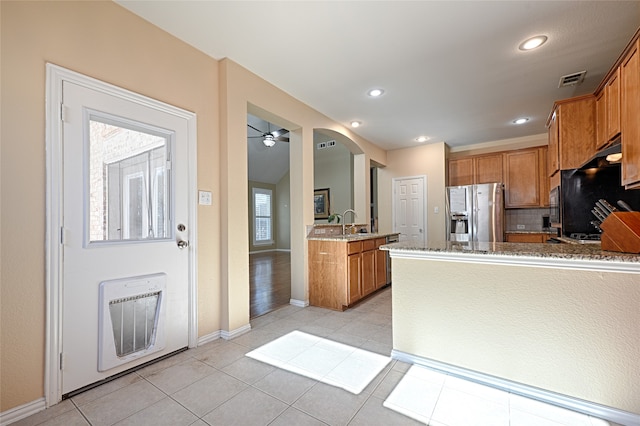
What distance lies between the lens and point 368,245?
388cm

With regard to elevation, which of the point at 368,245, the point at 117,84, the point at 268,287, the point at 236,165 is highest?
the point at 117,84

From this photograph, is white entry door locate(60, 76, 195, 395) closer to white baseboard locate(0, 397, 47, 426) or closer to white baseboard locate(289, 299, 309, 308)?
white baseboard locate(0, 397, 47, 426)

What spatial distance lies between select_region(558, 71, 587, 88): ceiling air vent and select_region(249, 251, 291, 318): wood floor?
13.6 feet

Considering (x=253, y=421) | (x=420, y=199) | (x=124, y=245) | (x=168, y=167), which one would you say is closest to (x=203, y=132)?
(x=168, y=167)

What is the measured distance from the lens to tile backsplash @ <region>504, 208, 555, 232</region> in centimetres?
514

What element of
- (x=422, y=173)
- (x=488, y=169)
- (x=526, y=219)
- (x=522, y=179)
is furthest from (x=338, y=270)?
(x=526, y=219)

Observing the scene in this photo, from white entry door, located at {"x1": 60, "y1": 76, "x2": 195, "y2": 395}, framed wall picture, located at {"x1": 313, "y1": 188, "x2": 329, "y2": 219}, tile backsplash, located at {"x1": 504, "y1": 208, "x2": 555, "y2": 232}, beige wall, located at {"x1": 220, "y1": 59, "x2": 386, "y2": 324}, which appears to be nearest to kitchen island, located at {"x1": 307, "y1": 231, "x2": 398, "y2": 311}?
beige wall, located at {"x1": 220, "y1": 59, "x2": 386, "y2": 324}

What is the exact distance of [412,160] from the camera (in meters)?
5.78

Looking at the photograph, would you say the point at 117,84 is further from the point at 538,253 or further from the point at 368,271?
the point at 368,271

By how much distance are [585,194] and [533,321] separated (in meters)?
2.44

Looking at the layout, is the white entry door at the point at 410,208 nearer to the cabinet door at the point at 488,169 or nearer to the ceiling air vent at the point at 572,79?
the cabinet door at the point at 488,169

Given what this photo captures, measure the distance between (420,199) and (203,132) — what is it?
442 centimetres

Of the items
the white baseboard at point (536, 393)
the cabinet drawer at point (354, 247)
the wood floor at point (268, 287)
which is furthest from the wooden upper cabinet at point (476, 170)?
the white baseboard at point (536, 393)

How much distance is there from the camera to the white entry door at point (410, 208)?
564 cm
